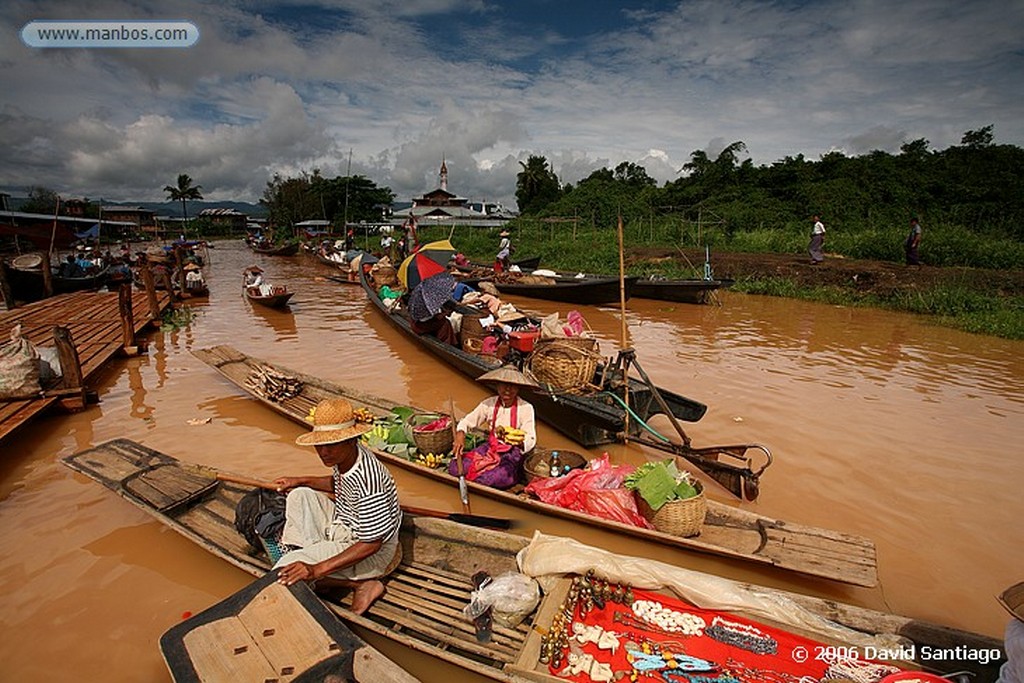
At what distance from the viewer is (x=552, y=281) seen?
1546cm

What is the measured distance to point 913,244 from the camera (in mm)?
14820

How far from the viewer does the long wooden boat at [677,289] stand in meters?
13.7

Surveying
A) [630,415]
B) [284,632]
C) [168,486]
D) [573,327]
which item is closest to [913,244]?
[573,327]

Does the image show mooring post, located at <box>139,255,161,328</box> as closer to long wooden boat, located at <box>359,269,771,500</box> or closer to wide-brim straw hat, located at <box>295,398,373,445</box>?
long wooden boat, located at <box>359,269,771,500</box>

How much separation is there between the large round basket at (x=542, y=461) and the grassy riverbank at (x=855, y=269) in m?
11.5

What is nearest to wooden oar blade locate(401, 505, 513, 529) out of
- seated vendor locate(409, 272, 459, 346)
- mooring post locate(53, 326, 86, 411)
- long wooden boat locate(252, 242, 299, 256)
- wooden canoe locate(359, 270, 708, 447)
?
wooden canoe locate(359, 270, 708, 447)

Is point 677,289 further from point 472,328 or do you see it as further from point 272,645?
point 272,645

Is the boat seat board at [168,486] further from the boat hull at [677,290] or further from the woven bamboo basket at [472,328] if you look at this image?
the boat hull at [677,290]

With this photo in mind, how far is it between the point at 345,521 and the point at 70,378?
5.77m

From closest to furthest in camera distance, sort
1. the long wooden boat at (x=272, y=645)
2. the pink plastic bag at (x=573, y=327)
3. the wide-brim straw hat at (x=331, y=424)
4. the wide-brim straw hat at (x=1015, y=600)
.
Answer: the wide-brim straw hat at (x=1015, y=600) → the long wooden boat at (x=272, y=645) → the wide-brim straw hat at (x=331, y=424) → the pink plastic bag at (x=573, y=327)

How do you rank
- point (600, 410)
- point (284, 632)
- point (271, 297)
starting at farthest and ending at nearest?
point (271, 297)
point (600, 410)
point (284, 632)

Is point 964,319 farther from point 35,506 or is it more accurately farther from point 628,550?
point 35,506

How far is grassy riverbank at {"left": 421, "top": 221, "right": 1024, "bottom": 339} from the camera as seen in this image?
489 inches

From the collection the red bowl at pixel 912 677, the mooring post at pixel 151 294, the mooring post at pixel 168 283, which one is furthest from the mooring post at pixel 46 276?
the red bowl at pixel 912 677
